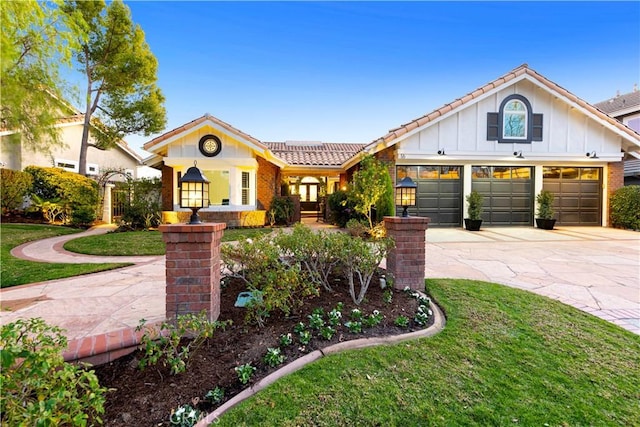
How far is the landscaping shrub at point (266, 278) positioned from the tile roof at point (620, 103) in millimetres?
22801

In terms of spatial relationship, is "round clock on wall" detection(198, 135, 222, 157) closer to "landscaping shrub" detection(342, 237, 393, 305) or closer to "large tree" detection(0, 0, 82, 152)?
"large tree" detection(0, 0, 82, 152)

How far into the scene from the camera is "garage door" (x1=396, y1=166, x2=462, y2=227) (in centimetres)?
1207

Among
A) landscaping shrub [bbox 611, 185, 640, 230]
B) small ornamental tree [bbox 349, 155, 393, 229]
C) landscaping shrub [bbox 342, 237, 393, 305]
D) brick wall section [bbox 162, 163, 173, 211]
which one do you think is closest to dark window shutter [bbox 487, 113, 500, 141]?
small ornamental tree [bbox 349, 155, 393, 229]

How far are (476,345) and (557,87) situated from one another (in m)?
12.9

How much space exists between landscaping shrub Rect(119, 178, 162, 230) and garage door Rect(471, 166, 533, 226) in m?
13.3

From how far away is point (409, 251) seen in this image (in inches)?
158

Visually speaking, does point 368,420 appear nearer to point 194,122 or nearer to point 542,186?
point 194,122

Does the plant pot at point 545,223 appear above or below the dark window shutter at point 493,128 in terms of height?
below

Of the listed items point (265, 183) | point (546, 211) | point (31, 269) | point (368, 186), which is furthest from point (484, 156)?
point (31, 269)

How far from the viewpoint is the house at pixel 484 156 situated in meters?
11.4

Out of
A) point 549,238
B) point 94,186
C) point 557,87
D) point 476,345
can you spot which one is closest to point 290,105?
point 94,186

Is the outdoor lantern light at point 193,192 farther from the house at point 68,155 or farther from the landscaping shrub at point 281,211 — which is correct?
the house at point 68,155

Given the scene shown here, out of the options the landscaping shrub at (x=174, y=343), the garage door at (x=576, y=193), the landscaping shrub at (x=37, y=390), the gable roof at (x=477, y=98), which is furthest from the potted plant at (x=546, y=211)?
the landscaping shrub at (x=37, y=390)

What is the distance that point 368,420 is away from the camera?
6.20ft
